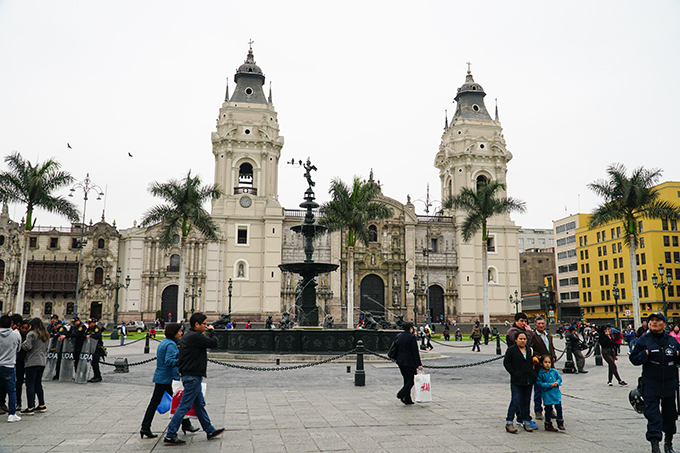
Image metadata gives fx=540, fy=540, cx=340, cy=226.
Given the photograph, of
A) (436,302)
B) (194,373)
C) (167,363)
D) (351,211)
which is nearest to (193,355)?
(194,373)

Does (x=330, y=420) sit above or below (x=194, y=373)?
below

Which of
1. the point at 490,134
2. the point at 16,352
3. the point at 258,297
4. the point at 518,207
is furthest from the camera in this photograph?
the point at 490,134

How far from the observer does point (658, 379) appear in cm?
692

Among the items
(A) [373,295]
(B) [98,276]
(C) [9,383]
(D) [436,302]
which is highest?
(B) [98,276]

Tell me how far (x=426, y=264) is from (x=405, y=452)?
1946 inches

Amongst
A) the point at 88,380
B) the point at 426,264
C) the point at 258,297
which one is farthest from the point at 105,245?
the point at 88,380

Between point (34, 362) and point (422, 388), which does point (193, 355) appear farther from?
point (422, 388)

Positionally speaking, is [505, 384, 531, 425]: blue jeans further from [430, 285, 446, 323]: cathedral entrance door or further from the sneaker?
[430, 285, 446, 323]: cathedral entrance door

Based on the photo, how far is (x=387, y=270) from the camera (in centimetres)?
5506

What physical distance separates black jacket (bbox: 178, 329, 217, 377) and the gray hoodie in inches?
130

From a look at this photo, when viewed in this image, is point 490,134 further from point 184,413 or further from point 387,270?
point 184,413

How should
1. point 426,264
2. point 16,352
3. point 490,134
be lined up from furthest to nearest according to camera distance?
point 490,134, point 426,264, point 16,352

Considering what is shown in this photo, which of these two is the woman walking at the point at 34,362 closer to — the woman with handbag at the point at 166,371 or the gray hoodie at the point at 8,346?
the gray hoodie at the point at 8,346

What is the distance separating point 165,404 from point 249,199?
46.3 metres
